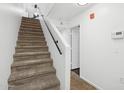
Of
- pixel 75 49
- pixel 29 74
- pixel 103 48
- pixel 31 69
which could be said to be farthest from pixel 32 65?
pixel 75 49

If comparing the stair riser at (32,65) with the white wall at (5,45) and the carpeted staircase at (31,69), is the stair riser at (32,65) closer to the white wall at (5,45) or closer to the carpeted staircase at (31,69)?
the carpeted staircase at (31,69)

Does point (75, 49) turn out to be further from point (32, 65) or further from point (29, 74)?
point (29, 74)

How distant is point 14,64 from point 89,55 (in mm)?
→ 2253

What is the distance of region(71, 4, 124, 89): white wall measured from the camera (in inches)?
79.5

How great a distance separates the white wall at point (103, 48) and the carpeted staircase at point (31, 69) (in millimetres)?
1344

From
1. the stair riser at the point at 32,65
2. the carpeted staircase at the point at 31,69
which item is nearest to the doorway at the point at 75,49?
the carpeted staircase at the point at 31,69

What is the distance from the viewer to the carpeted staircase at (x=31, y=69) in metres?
1.72

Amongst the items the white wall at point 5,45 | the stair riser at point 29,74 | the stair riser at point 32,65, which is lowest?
the stair riser at point 29,74

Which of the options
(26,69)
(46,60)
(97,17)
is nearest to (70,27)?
(97,17)

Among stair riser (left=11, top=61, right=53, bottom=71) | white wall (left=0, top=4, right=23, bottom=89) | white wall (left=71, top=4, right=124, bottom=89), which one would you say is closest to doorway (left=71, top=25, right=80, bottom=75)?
white wall (left=71, top=4, right=124, bottom=89)

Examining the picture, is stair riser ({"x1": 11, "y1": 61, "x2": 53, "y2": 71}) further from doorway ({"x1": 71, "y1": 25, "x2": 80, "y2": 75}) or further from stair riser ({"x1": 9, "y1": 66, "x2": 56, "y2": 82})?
A: doorway ({"x1": 71, "y1": 25, "x2": 80, "y2": 75})

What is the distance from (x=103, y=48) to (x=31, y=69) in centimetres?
196

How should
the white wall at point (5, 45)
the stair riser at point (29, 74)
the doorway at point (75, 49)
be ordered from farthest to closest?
the doorway at point (75, 49) → the stair riser at point (29, 74) → the white wall at point (5, 45)

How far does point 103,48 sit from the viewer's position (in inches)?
94.7
